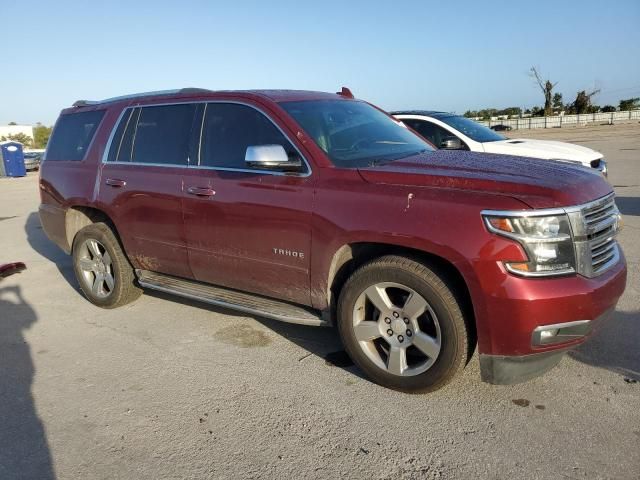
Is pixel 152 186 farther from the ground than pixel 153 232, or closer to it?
farther from the ground

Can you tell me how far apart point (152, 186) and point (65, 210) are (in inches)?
59.1

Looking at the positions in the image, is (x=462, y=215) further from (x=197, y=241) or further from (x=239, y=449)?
(x=197, y=241)

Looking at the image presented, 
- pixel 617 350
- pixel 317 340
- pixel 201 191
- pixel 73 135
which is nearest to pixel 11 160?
pixel 73 135

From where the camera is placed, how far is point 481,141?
841cm

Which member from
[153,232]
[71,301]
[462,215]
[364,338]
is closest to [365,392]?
[364,338]

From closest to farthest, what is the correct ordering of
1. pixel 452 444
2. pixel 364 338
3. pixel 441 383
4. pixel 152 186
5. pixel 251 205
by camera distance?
pixel 452 444, pixel 441 383, pixel 364 338, pixel 251 205, pixel 152 186

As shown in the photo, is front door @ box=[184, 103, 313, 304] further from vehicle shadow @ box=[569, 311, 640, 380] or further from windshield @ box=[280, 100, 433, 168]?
vehicle shadow @ box=[569, 311, 640, 380]

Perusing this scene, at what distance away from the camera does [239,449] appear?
2932mm

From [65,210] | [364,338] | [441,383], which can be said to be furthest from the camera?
[65,210]

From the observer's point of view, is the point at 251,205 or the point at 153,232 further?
the point at 153,232

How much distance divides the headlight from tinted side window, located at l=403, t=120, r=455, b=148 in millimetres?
5503

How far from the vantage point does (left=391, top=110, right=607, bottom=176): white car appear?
7895 mm

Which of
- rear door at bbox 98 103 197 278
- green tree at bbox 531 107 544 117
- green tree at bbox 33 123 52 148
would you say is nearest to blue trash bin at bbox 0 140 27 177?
rear door at bbox 98 103 197 278

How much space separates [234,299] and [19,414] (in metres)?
1.59
